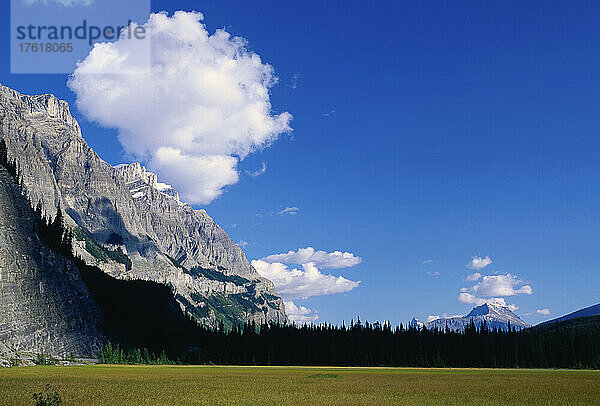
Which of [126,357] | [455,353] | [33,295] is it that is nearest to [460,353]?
[455,353]

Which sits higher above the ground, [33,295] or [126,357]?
[33,295]

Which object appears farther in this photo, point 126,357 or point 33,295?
point 126,357

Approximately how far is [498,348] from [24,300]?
545 feet

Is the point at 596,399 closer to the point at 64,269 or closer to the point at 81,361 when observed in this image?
the point at 81,361

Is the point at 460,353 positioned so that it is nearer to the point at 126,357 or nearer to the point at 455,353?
the point at 455,353

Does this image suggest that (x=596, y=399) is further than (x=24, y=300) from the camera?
No

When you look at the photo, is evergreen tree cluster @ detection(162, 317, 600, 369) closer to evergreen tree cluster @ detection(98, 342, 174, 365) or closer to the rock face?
evergreen tree cluster @ detection(98, 342, 174, 365)

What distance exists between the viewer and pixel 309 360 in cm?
19238

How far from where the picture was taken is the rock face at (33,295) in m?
154

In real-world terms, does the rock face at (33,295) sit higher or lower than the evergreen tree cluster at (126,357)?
higher

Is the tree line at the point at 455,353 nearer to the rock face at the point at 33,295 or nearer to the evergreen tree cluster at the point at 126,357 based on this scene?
the evergreen tree cluster at the point at 126,357

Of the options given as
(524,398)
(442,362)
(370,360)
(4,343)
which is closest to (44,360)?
(4,343)

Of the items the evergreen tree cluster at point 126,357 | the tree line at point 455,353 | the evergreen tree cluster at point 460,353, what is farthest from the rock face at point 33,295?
the evergreen tree cluster at point 460,353

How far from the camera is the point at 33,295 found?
544 feet
